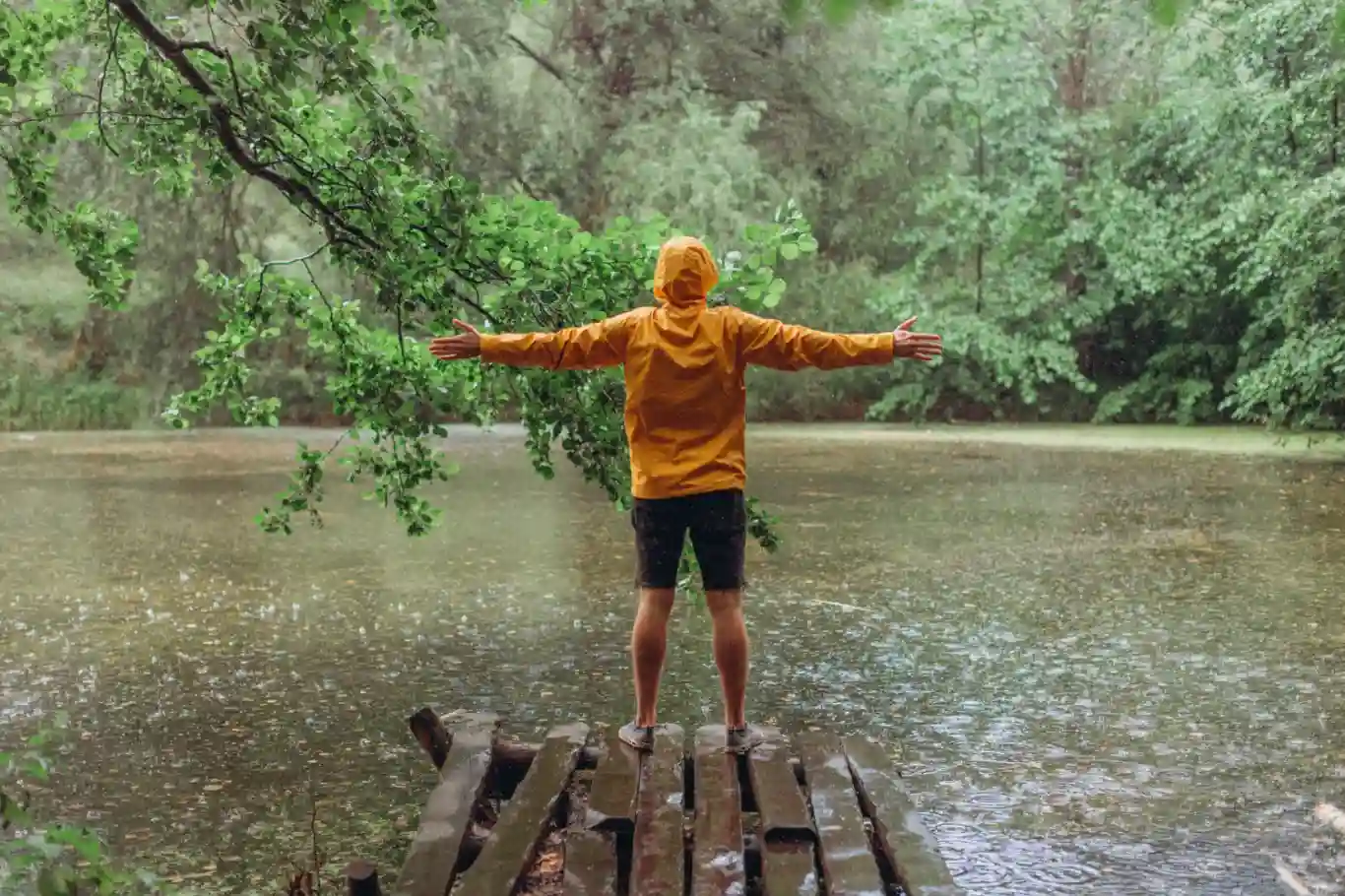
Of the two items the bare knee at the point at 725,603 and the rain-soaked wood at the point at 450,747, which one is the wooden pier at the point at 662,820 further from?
the bare knee at the point at 725,603

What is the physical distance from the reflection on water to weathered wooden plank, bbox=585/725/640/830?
701 mm

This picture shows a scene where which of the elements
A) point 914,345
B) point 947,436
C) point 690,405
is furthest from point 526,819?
point 947,436

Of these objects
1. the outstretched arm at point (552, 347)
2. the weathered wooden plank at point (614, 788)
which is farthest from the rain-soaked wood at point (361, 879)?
the outstretched arm at point (552, 347)

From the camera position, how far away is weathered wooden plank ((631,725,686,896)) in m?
3.36

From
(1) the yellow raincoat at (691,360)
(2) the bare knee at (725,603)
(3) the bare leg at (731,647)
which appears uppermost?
(1) the yellow raincoat at (691,360)

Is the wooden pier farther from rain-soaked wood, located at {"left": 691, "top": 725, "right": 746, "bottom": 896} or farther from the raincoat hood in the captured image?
the raincoat hood

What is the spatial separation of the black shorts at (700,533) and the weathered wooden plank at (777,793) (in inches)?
19.7

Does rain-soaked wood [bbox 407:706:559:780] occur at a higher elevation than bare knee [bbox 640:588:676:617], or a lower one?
lower

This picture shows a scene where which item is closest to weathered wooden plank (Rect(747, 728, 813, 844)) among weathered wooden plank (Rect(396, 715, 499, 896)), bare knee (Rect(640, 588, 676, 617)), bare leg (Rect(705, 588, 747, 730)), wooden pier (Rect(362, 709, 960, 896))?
wooden pier (Rect(362, 709, 960, 896))

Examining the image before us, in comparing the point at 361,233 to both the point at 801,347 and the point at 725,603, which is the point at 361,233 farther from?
the point at 725,603

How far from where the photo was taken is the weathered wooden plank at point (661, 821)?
3.36 metres

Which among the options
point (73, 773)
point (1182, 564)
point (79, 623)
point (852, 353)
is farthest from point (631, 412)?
point (1182, 564)

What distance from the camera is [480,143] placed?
948 inches

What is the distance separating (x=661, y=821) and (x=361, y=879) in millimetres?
851
